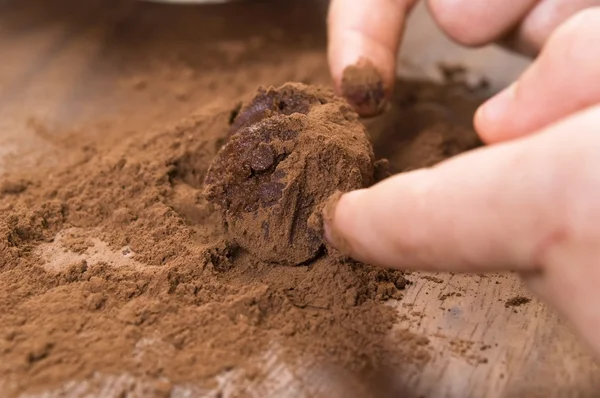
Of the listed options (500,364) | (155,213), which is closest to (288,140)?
(155,213)

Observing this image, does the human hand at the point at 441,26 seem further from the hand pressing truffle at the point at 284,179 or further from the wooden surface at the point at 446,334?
the wooden surface at the point at 446,334

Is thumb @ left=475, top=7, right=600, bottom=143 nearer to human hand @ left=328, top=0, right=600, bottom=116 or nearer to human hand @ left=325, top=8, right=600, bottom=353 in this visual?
human hand @ left=325, top=8, right=600, bottom=353

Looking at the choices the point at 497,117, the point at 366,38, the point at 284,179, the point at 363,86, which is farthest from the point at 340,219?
the point at 366,38

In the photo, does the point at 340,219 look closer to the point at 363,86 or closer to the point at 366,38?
the point at 363,86

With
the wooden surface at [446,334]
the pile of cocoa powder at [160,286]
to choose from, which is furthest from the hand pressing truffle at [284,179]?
the wooden surface at [446,334]

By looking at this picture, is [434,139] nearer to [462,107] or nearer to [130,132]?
[462,107]

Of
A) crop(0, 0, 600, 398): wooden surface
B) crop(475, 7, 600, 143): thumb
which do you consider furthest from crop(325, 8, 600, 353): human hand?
crop(0, 0, 600, 398): wooden surface

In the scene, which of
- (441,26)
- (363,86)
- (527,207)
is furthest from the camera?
(441,26)
